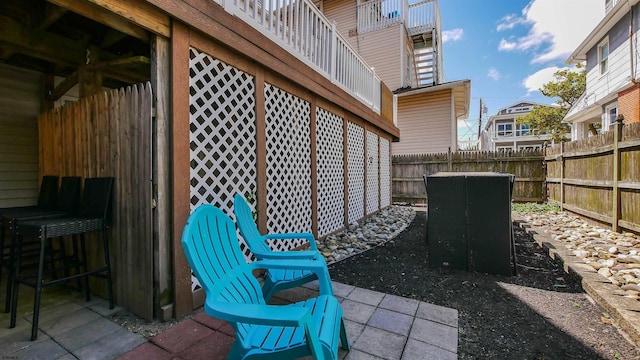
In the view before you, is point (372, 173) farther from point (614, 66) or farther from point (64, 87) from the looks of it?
point (614, 66)

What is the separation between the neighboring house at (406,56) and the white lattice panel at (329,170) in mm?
6966

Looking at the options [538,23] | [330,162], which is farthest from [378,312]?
[538,23]

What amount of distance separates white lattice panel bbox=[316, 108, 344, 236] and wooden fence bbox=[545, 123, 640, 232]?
4.62 m

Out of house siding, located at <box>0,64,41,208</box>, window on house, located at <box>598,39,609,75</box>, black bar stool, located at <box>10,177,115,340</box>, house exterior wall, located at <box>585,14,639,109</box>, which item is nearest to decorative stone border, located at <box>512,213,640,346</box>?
black bar stool, located at <box>10,177,115,340</box>

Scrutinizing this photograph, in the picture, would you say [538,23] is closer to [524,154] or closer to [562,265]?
[524,154]

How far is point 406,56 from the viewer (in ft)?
39.3

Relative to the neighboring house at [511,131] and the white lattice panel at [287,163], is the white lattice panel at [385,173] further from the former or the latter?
the neighboring house at [511,131]

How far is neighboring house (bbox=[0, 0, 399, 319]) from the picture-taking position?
226cm

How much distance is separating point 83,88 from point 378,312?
3939 mm

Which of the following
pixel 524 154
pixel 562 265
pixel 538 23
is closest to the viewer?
pixel 562 265

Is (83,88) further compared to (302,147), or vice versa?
(302,147)

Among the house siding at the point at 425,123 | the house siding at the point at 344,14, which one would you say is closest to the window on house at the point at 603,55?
the house siding at the point at 425,123

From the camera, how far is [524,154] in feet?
28.8

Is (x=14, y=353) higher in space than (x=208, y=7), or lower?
lower
